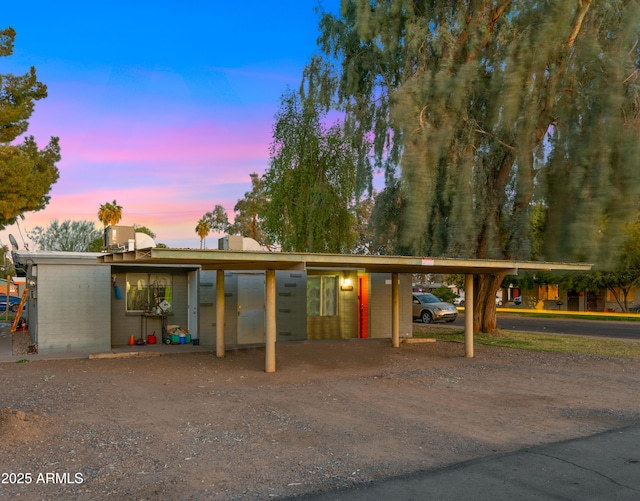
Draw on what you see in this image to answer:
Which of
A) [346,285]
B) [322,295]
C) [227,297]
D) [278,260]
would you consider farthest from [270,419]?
[346,285]

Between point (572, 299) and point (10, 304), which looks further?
point (572, 299)

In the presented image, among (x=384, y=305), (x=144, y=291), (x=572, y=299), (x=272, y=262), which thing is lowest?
(x=572, y=299)

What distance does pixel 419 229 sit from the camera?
595 inches

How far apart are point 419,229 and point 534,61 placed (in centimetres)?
508

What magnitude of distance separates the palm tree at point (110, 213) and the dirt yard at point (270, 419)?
44.7 m

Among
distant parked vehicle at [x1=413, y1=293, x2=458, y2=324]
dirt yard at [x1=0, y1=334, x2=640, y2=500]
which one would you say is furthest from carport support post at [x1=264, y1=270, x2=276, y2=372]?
distant parked vehicle at [x1=413, y1=293, x2=458, y2=324]

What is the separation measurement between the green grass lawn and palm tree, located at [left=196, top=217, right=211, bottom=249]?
1592 inches

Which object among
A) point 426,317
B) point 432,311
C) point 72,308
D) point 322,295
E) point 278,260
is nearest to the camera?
point 278,260

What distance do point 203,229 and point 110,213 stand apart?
9112mm

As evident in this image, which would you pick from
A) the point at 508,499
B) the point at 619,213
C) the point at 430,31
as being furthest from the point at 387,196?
the point at 508,499

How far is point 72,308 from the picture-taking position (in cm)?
Answer: 1497

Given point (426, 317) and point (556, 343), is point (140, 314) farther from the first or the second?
point (426, 317)

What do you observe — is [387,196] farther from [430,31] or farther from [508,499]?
[508,499]

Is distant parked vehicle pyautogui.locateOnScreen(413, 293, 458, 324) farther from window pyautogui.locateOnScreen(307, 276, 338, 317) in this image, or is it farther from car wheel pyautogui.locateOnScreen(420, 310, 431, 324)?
window pyautogui.locateOnScreen(307, 276, 338, 317)
